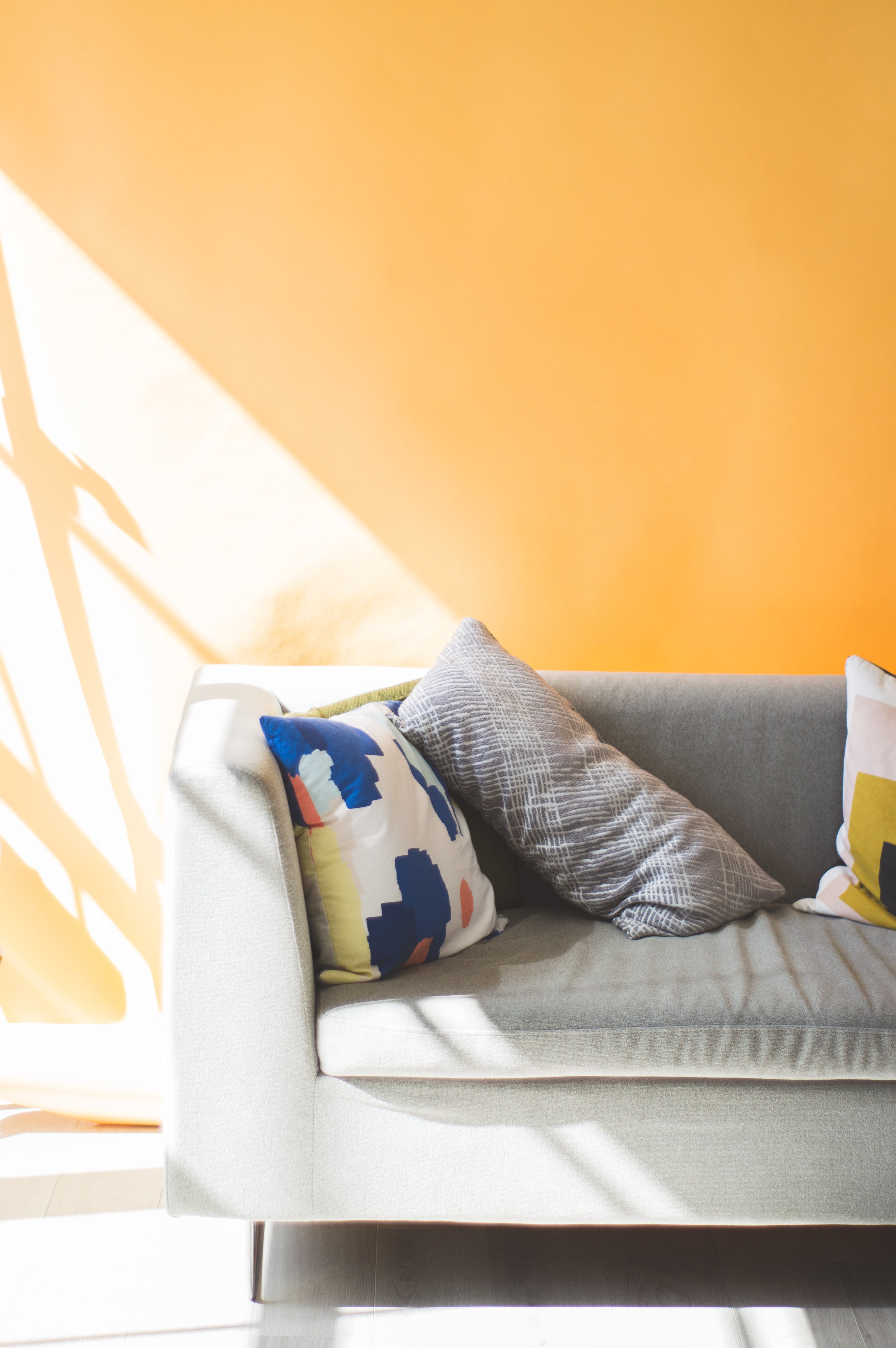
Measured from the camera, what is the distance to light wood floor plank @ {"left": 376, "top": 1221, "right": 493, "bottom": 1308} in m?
1.39

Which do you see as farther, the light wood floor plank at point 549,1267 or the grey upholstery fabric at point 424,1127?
the light wood floor plank at point 549,1267

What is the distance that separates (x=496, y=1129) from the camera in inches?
51.0

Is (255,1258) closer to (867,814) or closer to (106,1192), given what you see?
(106,1192)

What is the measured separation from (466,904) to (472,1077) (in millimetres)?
276

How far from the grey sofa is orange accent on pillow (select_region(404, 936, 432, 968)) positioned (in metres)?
0.03

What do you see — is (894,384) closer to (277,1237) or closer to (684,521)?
(684,521)

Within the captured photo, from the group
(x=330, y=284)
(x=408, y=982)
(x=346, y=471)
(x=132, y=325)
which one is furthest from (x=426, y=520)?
(x=408, y=982)

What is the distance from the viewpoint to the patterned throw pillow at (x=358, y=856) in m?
1.34

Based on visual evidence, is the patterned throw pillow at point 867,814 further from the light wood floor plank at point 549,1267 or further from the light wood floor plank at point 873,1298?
the light wood floor plank at point 549,1267

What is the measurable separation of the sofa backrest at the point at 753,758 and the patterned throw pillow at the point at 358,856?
0.52 meters

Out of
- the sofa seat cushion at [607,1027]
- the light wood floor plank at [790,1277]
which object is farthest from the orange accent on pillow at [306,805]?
the light wood floor plank at [790,1277]

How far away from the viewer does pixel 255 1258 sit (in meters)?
1.39

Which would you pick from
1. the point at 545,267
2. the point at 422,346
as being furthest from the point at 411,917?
the point at 545,267

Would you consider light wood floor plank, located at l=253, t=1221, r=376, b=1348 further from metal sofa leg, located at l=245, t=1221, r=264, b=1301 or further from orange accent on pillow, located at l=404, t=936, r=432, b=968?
orange accent on pillow, located at l=404, t=936, r=432, b=968
